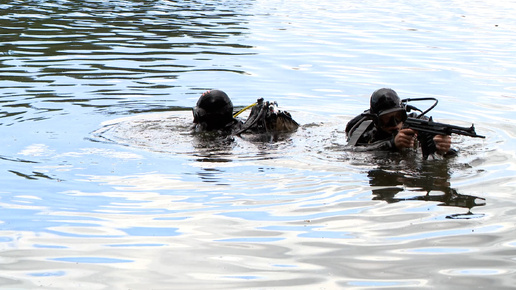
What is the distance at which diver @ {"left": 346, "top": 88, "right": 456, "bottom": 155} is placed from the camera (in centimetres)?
767

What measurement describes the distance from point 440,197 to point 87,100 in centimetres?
611

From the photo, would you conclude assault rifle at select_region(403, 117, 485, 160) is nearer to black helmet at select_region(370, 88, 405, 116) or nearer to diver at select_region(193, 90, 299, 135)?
black helmet at select_region(370, 88, 405, 116)

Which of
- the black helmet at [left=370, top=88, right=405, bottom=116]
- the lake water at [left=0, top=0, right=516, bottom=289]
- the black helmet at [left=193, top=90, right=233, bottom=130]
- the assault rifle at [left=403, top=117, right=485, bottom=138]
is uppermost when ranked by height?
the black helmet at [left=370, top=88, right=405, bottom=116]

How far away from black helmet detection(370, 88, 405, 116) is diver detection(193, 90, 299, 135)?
1484mm

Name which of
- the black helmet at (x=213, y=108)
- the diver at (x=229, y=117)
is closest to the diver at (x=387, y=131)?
the diver at (x=229, y=117)

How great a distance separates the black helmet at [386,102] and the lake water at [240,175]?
484 mm

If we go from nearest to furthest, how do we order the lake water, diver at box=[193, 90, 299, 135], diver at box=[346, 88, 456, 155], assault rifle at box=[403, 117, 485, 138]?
the lake water → assault rifle at box=[403, 117, 485, 138] → diver at box=[346, 88, 456, 155] → diver at box=[193, 90, 299, 135]

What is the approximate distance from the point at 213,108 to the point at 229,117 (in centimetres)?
27

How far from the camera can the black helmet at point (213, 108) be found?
9125 mm

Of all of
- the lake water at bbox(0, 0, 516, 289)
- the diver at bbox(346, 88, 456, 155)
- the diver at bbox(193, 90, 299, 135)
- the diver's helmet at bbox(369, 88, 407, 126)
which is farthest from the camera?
the diver at bbox(193, 90, 299, 135)

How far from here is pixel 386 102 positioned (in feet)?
25.9

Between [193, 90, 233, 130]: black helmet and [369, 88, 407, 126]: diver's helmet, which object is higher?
[369, 88, 407, 126]: diver's helmet

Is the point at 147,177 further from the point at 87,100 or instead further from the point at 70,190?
the point at 87,100

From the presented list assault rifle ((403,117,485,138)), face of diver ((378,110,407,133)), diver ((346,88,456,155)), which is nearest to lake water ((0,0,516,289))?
diver ((346,88,456,155))
